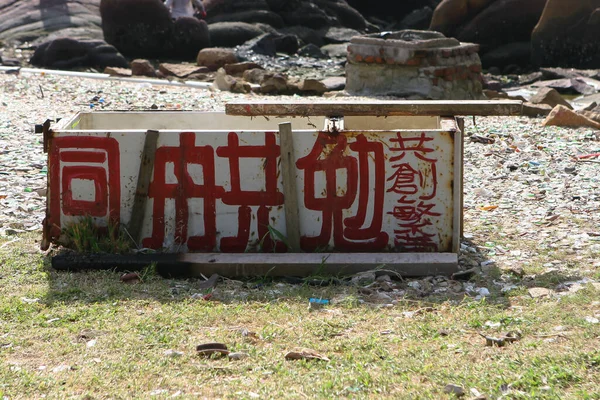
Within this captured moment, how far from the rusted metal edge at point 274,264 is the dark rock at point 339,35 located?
18.5m

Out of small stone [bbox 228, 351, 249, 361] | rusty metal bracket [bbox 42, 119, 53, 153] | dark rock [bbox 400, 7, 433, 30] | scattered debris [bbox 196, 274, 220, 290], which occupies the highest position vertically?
dark rock [bbox 400, 7, 433, 30]

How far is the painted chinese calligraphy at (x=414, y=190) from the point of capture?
487 cm

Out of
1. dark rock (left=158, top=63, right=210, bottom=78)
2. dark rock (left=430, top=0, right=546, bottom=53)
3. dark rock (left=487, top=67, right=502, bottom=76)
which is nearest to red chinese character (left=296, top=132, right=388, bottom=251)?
dark rock (left=158, top=63, right=210, bottom=78)

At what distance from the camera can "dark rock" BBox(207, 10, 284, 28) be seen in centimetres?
2334

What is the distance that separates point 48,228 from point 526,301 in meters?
2.78

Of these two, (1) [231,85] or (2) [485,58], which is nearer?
(1) [231,85]

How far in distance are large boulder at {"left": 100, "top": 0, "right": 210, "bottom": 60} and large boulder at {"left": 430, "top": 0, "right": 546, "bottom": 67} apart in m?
6.23

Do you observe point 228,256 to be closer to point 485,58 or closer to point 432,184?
point 432,184

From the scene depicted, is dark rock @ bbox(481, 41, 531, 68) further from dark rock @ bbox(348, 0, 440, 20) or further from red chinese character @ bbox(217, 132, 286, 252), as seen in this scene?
red chinese character @ bbox(217, 132, 286, 252)

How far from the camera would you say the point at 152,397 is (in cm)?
329

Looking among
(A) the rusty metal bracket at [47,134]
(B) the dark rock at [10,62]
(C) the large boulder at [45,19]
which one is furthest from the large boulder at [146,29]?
(A) the rusty metal bracket at [47,134]

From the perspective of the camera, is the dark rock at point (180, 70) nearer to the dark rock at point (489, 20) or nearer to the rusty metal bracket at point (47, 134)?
the dark rock at point (489, 20)

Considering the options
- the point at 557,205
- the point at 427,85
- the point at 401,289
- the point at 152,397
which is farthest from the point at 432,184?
the point at 427,85

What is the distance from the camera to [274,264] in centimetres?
475
